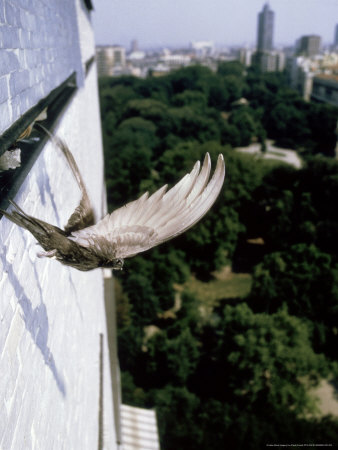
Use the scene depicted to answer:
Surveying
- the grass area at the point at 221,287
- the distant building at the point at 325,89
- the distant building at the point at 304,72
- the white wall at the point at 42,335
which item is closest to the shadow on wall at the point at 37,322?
the white wall at the point at 42,335

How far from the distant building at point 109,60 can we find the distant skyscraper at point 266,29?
198 ft

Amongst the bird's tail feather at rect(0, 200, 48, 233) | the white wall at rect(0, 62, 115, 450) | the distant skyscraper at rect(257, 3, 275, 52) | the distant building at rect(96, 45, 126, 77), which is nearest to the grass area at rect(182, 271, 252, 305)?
the white wall at rect(0, 62, 115, 450)

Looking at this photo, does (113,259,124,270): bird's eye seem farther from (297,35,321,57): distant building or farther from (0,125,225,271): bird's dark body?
(297,35,321,57): distant building

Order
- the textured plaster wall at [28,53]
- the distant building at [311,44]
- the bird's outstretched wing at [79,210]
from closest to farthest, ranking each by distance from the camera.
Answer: the textured plaster wall at [28,53] < the bird's outstretched wing at [79,210] < the distant building at [311,44]

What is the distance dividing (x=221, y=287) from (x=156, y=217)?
18730 mm

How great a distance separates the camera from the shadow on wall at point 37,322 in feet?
6.71

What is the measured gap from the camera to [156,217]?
1943 millimetres

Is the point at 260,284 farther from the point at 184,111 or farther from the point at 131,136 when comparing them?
the point at 184,111

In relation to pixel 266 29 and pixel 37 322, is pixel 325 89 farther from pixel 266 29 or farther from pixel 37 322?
pixel 266 29

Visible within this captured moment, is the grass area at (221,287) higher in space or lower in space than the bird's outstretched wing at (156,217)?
lower

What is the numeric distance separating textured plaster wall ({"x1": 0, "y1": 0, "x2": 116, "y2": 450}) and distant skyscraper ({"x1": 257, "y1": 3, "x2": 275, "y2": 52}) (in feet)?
584

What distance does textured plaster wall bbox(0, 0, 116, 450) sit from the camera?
1.93 metres

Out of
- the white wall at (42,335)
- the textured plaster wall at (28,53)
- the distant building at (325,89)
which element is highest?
the textured plaster wall at (28,53)

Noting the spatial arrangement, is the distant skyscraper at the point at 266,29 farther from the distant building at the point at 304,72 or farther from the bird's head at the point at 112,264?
the bird's head at the point at 112,264
